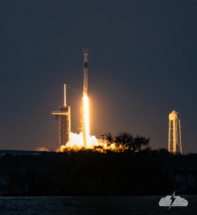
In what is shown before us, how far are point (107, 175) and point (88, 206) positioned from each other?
1146cm

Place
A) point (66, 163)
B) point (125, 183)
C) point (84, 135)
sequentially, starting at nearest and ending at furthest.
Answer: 1. point (125, 183)
2. point (66, 163)
3. point (84, 135)

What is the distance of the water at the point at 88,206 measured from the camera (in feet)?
177

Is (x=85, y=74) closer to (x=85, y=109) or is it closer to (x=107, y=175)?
(x=85, y=109)

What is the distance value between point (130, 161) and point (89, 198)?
6.71m

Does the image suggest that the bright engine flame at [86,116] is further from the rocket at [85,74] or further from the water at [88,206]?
the water at [88,206]

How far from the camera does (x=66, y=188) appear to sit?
71312mm

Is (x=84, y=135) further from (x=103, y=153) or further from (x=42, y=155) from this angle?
(x=103, y=153)

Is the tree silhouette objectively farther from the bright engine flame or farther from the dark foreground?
the bright engine flame

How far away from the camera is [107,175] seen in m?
69.8

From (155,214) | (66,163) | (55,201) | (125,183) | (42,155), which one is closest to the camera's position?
(155,214)

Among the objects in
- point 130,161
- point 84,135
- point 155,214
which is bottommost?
point 155,214

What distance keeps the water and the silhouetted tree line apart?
248 centimetres

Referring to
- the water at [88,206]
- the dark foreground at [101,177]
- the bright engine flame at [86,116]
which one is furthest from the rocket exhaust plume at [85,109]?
the water at [88,206]

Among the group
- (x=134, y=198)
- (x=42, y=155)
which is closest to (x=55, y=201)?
(x=134, y=198)
